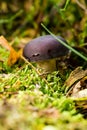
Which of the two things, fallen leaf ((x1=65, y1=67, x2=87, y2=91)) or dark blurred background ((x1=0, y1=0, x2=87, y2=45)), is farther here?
dark blurred background ((x1=0, y1=0, x2=87, y2=45))

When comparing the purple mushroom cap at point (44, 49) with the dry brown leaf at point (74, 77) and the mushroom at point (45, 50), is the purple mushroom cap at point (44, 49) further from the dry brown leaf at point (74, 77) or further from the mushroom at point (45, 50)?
the dry brown leaf at point (74, 77)

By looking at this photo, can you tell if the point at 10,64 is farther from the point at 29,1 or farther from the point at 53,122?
the point at 29,1

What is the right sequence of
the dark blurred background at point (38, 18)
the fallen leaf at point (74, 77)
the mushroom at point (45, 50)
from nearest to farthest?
1. the fallen leaf at point (74, 77)
2. the mushroom at point (45, 50)
3. the dark blurred background at point (38, 18)

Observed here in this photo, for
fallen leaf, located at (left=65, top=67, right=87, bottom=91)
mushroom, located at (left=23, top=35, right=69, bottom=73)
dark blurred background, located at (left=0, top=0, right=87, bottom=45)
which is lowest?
fallen leaf, located at (left=65, top=67, right=87, bottom=91)

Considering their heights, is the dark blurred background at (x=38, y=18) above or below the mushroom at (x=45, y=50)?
above

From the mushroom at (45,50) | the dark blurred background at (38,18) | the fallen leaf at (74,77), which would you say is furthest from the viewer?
the dark blurred background at (38,18)

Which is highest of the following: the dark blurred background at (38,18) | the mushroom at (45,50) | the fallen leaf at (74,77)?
the dark blurred background at (38,18)

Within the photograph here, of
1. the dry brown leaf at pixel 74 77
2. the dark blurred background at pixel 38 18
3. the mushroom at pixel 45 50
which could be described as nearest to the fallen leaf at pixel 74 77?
the dry brown leaf at pixel 74 77

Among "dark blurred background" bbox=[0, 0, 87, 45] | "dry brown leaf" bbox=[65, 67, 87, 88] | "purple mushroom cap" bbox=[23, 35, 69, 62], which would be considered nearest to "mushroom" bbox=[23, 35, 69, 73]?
"purple mushroom cap" bbox=[23, 35, 69, 62]

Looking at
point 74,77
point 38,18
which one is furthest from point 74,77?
point 38,18

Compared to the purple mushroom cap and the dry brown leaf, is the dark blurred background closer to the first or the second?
the purple mushroom cap

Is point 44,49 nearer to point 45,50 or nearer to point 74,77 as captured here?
point 45,50
